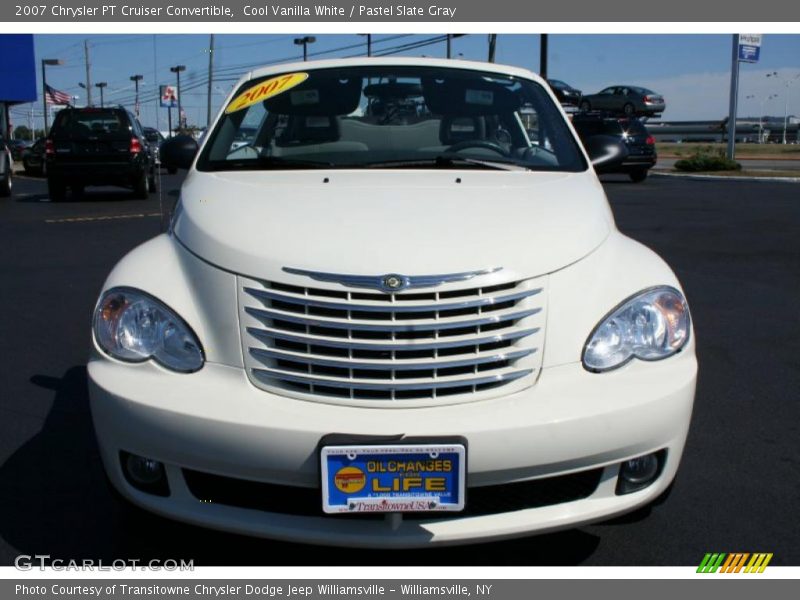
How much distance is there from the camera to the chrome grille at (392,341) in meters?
2.70

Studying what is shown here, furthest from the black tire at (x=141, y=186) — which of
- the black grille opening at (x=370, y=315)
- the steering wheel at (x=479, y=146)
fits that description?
the black grille opening at (x=370, y=315)

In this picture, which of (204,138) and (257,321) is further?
(204,138)

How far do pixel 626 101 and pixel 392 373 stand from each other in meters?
33.8

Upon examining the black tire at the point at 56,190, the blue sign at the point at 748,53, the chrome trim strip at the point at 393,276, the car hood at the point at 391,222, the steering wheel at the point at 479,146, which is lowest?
the black tire at the point at 56,190

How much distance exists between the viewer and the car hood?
2803mm

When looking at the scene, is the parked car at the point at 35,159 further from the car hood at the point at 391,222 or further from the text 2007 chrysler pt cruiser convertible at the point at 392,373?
the text 2007 chrysler pt cruiser convertible at the point at 392,373

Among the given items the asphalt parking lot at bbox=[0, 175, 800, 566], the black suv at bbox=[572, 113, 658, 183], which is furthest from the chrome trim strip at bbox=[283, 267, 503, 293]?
the black suv at bbox=[572, 113, 658, 183]

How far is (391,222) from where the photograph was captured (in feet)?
9.80

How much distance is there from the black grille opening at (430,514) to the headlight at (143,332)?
0.35 metres

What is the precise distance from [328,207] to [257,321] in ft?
1.85

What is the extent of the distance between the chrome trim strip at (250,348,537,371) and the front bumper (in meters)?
0.09

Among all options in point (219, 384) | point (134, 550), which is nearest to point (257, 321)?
point (219, 384)
